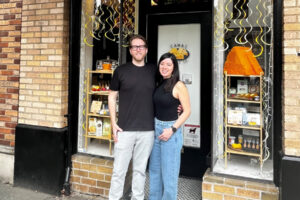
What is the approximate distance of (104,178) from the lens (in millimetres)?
3494

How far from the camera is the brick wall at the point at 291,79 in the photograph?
8.54 ft

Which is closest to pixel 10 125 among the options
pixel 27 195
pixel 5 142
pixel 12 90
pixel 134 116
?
pixel 5 142

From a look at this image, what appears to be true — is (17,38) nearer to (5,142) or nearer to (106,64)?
(106,64)

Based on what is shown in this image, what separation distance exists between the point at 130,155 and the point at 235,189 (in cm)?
129

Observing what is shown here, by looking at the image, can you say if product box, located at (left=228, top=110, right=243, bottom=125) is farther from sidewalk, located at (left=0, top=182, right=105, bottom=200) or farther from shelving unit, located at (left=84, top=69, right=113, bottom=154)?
sidewalk, located at (left=0, top=182, right=105, bottom=200)

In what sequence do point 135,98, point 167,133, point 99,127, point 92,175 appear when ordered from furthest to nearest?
point 99,127
point 92,175
point 135,98
point 167,133

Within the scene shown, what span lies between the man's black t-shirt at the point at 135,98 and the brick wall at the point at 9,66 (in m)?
2.27

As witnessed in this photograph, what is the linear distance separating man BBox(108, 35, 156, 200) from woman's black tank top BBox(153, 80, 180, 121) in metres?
0.12

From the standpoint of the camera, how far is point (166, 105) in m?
2.61

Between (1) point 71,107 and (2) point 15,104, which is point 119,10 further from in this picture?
(2) point 15,104

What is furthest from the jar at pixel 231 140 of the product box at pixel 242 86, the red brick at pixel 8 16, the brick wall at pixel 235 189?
the red brick at pixel 8 16

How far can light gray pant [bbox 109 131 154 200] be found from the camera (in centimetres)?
273

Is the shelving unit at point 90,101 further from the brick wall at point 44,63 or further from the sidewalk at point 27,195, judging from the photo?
the sidewalk at point 27,195

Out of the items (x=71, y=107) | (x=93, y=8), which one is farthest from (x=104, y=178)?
(x=93, y=8)
